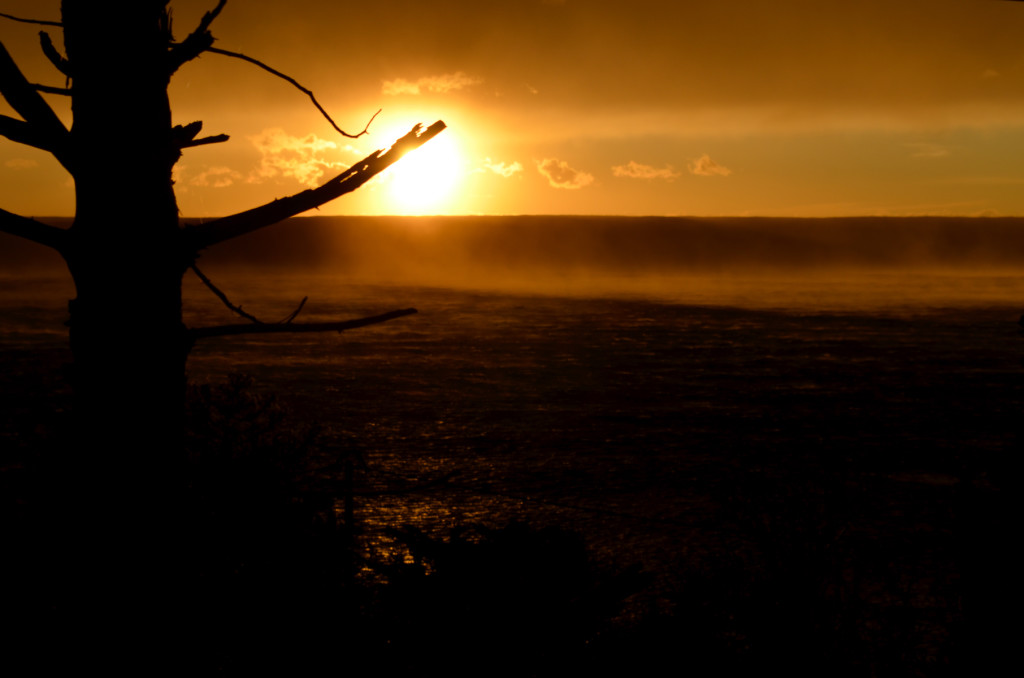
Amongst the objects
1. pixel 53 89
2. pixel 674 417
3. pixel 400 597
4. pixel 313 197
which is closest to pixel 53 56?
pixel 53 89

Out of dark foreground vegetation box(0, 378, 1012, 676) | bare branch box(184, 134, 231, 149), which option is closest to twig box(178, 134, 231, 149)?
bare branch box(184, 134, 231, 149)

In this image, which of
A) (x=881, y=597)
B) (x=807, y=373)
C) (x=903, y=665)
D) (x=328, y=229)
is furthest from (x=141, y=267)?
(x=328, y=229)

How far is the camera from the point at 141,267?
2164 mm

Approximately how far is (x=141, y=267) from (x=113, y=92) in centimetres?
39

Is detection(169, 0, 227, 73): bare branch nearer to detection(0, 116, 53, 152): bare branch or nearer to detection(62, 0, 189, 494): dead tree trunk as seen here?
detection(62, 0, 189, 494): dead tree trunk

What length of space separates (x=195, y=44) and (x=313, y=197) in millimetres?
420

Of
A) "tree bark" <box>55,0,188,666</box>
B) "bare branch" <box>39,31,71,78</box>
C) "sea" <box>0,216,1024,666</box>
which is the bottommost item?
"sea" <box>0,216,1024,666</box>

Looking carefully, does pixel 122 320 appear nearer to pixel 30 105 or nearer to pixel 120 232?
pixel 120 232

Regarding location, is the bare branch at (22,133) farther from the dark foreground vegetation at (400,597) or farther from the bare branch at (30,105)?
the dark foreground vegetation at (400,597)

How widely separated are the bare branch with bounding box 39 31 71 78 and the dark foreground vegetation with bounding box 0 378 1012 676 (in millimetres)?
985

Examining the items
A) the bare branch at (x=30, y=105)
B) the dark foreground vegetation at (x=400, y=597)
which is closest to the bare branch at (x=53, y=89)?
the bare branch at (x=30, y=105)

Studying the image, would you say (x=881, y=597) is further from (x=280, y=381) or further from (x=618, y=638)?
(x=280, y=381)

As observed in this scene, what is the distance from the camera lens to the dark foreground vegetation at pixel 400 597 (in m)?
2.18

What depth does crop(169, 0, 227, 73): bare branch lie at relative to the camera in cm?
216
